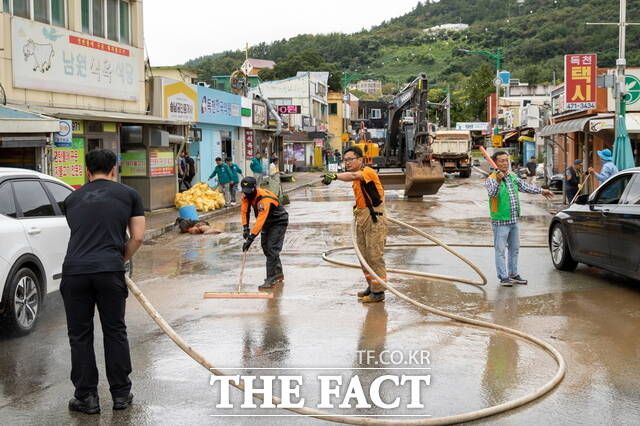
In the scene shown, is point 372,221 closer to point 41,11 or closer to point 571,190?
point 41,11

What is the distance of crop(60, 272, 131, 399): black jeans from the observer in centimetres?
535

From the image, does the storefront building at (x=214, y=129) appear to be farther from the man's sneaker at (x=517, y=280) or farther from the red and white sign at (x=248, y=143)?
the man's sneaker at (x=517, y=280)

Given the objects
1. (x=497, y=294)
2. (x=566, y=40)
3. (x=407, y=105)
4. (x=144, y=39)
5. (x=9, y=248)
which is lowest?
(x=497, y=294)

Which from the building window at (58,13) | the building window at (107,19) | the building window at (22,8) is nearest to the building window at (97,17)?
the building window at (107,19)

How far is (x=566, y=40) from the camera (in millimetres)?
107125

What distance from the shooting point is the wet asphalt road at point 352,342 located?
550cm

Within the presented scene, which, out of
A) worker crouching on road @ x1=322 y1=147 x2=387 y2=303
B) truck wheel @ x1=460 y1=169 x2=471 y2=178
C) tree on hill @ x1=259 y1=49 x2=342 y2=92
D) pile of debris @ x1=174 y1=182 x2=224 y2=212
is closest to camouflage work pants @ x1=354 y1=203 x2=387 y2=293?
worker crouching on road @ x1=322 y1=147 x2=387 y2=303

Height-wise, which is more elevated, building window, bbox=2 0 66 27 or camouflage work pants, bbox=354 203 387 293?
building window, bbox=2 0 66 27

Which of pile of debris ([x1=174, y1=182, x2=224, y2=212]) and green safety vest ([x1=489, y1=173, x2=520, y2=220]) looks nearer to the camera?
green safety vest ([x1=489, y1=173, x2=520, y2=220])

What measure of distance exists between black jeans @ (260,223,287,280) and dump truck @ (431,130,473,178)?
34.7 metres

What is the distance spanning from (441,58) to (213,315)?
6475 inches

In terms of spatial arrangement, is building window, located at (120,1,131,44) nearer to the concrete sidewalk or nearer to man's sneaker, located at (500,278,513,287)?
the concrete sidewalk

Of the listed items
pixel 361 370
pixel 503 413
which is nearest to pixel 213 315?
pixel 361 370

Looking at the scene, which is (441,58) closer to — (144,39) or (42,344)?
(144,39)
